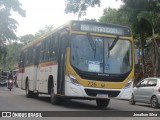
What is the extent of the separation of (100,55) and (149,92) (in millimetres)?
5659

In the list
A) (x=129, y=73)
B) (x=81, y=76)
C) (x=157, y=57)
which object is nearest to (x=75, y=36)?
(x=81, y=76)

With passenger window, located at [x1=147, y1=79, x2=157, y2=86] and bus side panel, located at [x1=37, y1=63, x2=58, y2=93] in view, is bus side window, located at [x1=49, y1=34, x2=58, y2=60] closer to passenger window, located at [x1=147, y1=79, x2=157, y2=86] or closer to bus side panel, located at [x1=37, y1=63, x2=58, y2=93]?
bus side panel, located at [x1=37, y1=63, x2=58, y2=93]

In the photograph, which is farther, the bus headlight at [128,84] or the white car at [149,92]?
the white car at [149,92]

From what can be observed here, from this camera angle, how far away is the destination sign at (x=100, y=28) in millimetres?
15742

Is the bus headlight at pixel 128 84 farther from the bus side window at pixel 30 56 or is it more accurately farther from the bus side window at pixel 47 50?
the bus side window at pixel 30 56

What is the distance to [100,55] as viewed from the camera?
1571 centimetres

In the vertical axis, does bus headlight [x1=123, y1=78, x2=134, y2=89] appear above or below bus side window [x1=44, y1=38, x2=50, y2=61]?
below

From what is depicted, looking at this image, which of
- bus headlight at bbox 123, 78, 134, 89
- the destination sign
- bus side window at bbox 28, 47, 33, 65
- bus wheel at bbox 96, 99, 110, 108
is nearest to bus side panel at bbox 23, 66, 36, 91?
bus side window at bbox 28, 47, 33, 65

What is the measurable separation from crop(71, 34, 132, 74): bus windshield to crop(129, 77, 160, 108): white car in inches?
161

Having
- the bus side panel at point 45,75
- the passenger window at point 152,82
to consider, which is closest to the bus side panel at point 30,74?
the bus side panel at point 45,75

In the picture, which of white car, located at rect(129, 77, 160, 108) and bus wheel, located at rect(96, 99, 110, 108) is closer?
bus wheel, located at rect(96, 99, 110, 108)

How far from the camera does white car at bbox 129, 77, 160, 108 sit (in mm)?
19578

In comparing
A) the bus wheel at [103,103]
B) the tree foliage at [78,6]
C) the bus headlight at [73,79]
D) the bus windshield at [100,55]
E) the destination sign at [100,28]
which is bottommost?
the bus wheel at [103,103]

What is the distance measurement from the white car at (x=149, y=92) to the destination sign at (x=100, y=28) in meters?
4.43
